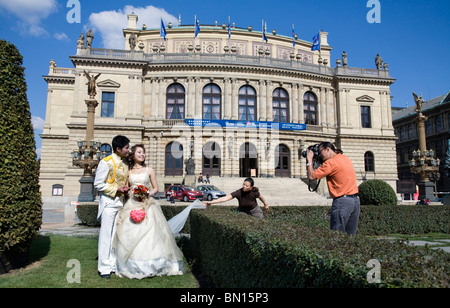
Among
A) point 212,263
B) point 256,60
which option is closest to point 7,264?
point 212,263

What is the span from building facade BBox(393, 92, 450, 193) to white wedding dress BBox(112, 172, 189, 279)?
46.2 metres

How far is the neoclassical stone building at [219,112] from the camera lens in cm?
3469

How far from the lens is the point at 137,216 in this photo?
5648 mm

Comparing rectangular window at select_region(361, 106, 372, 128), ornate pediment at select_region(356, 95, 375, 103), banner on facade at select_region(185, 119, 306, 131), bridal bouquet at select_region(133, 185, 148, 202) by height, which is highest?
ornate pediment at select_region(356, 95, 375, 103)

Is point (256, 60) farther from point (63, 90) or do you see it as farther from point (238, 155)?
point (63, 90)

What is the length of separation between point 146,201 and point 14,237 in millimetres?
2378

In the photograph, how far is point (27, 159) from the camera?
20.1 ft

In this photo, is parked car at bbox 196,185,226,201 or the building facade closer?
parked car at bbox 196,185,226,201

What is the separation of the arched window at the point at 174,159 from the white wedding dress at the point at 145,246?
2921cm

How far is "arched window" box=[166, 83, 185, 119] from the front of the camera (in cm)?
3613

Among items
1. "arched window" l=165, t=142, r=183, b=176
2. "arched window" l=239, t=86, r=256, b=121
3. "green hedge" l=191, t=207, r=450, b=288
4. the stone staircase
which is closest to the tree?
"green hedge" l=191, t=207, r=450, b=288

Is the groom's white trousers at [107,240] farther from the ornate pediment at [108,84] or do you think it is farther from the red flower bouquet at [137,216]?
the ornate pediment at [108,84]

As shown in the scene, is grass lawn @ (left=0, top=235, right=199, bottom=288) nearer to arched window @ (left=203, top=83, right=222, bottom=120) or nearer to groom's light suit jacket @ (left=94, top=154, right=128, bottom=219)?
groom's light suit jacket @ (left=94, top=154, right=128, bottom=219)

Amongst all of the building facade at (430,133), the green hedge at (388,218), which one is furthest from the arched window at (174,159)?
the building facade at (430,133)
